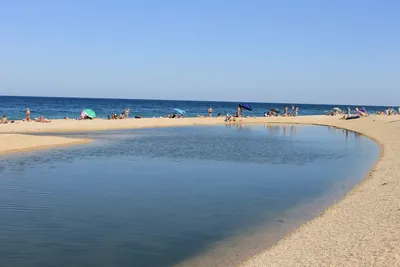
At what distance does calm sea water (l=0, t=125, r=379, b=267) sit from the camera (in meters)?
10.9

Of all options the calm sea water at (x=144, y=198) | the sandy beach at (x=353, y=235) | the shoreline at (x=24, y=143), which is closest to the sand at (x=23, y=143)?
the shoreline at (x=24, y=143)

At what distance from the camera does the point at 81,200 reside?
1627 centimetres

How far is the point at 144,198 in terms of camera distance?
16781 millimetres

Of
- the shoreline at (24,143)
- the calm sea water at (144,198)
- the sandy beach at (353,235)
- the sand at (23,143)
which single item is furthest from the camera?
the sand at (23,143)

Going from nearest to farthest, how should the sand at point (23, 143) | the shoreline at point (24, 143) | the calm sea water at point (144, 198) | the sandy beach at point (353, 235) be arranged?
1. the sandy beach at point (353, 235)
2. the calm sea water at point (144, 198)
3. the shoreline at point (24, 143)
4. the sand at point (23, 143)

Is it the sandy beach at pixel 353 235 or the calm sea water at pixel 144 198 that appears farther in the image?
the calm sea water at pixel 144 198

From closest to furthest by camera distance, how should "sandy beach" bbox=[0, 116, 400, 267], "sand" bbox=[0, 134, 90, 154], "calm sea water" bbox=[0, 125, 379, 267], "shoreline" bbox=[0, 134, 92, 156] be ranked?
"sandy beach" bbox=[0, 116, 400, 267], "calm sea water" bbox=[0, 125, 379, 267], "shoreline" bbox=[0, 134, 92, 156], "sand" bbox=[0, 134, 90, 154]

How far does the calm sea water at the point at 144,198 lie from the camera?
431 inches

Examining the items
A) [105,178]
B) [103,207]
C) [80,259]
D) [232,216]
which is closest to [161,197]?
[103,207]

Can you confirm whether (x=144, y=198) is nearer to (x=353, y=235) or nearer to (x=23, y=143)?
(x=353, y=235)

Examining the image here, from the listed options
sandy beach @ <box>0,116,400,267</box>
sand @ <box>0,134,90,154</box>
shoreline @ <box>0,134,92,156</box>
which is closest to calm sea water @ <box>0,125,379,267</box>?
sandy beach @ <box>0,116,400,267</box>

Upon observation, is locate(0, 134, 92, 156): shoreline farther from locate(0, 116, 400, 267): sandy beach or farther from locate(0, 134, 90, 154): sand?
locate(0, 116, 400, 267): sandy beach

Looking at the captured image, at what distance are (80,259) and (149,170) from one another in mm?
13975

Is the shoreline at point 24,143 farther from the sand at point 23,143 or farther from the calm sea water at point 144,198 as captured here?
the calm sea water at point 144,198
